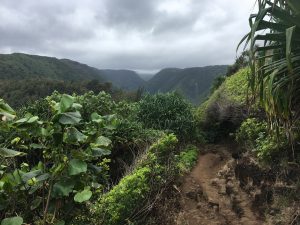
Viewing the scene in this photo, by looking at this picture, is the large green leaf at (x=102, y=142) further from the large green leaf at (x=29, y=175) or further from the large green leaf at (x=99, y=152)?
the large green leaf at (x=29, y=175)

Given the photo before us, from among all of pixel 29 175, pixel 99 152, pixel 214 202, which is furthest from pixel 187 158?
pixel 29 175

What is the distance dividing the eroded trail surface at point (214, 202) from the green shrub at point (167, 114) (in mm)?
4695

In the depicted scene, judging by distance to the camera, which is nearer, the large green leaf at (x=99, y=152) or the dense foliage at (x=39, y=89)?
the large green leaf at (x=99, y=152)

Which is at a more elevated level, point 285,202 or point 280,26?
point 280,26

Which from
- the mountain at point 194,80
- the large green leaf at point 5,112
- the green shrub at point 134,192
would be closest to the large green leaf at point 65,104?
the large green leaf at point 5,112

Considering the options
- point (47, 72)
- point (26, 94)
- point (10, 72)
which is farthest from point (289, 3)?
point (47, 72)

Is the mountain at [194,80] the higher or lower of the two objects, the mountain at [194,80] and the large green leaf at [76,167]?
the lower

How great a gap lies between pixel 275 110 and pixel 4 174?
3.51 m

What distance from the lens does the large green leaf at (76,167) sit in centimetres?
313

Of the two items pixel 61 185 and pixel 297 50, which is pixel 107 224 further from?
pixel 297 50

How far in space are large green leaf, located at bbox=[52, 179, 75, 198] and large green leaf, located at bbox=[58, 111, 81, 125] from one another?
0.48m

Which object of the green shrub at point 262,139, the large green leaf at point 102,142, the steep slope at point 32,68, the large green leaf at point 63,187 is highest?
the steep slope at point 32,68

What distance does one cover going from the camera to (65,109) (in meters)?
3.11

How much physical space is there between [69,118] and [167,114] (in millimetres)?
11889
